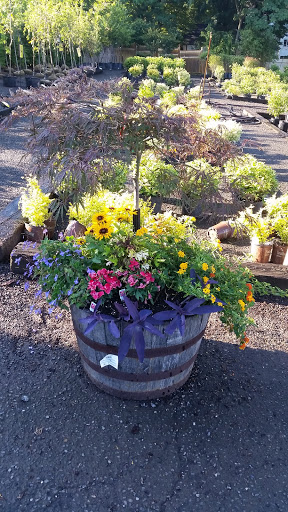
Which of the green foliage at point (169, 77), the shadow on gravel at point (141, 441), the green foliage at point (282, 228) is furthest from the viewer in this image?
the green foliage at point (169, 77)

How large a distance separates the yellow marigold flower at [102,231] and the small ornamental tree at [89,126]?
25 centimetres

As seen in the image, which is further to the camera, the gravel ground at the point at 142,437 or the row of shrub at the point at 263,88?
the row of shrub at the point at 263,88

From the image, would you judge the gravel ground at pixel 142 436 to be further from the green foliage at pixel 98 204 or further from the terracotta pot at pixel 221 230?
the terracotta pot at pixel 221 230

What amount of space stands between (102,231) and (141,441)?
1.13 meters

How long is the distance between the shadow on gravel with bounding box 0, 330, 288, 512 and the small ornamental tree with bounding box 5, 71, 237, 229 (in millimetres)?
1226

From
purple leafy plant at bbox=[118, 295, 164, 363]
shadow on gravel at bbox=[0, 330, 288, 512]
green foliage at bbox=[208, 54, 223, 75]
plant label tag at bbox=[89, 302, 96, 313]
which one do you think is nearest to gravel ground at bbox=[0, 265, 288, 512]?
shadow on gravel at bbox=[0, 330, 288, 512]

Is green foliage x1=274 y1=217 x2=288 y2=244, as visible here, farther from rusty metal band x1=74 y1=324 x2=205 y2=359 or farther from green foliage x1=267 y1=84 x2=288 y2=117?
green foliage x1=267 y1=84 x2=288 y2=117

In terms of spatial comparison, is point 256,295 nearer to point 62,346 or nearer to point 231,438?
point 231,438

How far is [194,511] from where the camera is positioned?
1.65 metres

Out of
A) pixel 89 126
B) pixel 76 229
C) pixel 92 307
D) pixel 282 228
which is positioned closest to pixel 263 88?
pixel 282 228

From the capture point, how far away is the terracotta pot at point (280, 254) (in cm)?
335

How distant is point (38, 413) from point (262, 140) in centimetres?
857

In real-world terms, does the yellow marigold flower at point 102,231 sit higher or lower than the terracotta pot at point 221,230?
higher

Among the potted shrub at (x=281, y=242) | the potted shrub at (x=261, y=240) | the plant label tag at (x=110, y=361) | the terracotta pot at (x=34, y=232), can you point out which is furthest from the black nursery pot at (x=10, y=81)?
the plant label tag at (x=110, y=361)
